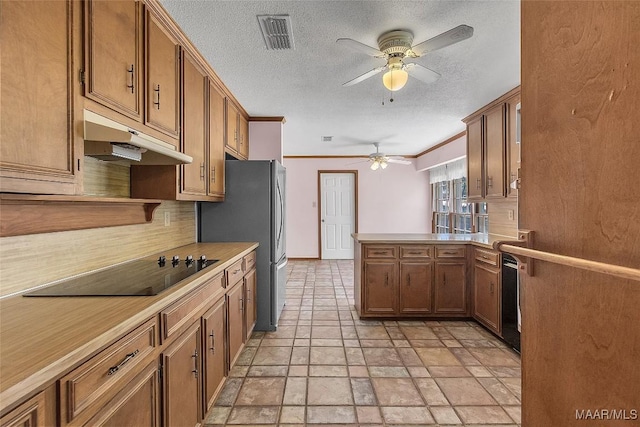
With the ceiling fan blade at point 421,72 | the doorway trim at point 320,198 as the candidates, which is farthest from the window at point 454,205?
the ceiling fan blade at point 421,72

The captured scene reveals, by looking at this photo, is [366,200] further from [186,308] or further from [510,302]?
[186,308]

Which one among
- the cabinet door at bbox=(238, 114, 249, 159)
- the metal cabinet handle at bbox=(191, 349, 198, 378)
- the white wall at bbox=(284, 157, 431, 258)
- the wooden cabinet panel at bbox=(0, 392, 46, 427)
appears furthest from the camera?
the white wall at bbox=(284, 157, 431, 258)

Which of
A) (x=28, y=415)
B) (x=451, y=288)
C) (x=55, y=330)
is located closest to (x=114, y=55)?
(x=55, y=330)

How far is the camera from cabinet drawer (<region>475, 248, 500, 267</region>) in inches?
115

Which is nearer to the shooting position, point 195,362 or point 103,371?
point 103,371

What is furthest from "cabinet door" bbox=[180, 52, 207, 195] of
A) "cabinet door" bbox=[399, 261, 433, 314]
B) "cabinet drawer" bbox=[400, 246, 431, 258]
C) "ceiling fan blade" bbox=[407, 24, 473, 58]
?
"cabinet door" bbox=[399, 261, 433, 314]

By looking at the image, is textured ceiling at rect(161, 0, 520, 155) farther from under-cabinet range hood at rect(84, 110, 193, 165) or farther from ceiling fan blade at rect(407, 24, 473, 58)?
under-cabinet range hood at rect(84, 110, 193, 165)

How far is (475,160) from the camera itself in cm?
386

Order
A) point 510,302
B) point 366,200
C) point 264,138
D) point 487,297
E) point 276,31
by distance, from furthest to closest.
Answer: point 366,200 → point 264,138 → point 487,297 → point 510,302 → point 276,31

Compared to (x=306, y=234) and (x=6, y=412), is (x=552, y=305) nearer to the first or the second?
(x=6, y=412)

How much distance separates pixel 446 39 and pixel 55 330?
2.21 meters

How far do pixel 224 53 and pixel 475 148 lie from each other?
3.10 m

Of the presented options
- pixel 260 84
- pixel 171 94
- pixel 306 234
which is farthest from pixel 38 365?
pixel 306 234

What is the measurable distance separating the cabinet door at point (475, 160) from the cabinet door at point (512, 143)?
0.48 meters
